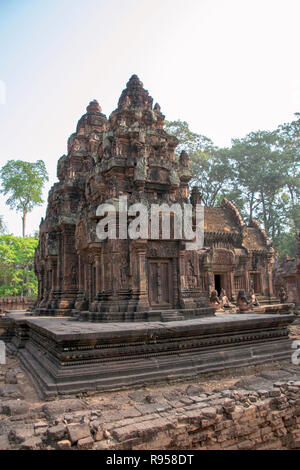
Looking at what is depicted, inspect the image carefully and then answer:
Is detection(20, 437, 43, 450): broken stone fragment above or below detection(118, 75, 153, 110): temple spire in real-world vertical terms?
below

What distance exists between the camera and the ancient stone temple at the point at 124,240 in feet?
29.8

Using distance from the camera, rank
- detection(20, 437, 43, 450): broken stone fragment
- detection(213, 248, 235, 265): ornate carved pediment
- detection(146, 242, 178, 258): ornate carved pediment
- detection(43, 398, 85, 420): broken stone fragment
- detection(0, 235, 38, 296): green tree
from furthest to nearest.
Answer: detection(0, 235, 38, 296): green tree → detection(213, 248, 235, 265): ornate carved pediment → detection(146, 242, 178, 258): ornate carved pediment → detection(43, 398, 85, 420): broken stone fragment → detection(20, 437, 43, 450): broken stone fragment

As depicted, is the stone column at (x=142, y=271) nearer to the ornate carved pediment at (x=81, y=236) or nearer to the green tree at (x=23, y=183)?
the ornate carved pediment at (x=81, y=236)

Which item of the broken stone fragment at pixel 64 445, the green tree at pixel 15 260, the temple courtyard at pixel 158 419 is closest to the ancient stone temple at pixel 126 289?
the temple courtyard at pixel 158 419

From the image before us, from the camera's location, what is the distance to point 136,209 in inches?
368

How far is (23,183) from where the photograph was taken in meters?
34.1

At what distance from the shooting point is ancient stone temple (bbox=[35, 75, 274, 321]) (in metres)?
9.09

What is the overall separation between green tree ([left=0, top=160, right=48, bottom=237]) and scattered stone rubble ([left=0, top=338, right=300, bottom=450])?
103 feet

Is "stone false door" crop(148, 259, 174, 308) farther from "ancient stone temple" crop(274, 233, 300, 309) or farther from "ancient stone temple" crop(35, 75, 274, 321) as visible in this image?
"ancient stone temple" crop(274, 233, 300, 309)

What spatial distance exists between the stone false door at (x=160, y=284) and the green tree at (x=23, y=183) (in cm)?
2821

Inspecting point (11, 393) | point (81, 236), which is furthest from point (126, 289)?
point (11, 393)

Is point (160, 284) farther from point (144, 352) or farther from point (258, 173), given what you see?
point (258, 173)

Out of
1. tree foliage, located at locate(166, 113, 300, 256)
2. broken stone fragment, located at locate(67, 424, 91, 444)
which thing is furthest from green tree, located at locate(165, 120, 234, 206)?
broken stone fragment, located at locate(67, 424, 91, 444)
